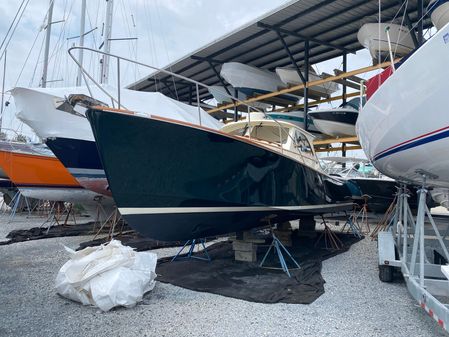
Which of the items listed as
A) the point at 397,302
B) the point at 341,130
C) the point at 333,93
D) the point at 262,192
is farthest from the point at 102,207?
the point at 333,93

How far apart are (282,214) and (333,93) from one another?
38.3 feet

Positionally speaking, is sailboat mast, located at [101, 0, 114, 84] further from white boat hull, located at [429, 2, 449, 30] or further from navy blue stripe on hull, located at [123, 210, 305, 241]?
white boat hull, located at [429, 2, 449, 30]

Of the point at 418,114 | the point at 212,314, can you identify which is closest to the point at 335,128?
the point at 418,114

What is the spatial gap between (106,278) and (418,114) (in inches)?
115

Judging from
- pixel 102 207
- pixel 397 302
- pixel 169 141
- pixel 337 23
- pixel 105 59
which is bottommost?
pixel 397 302

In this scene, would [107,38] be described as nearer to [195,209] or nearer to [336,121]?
[336,121]

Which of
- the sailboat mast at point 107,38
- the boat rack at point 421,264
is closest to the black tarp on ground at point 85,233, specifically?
the boat rack at point 421,264

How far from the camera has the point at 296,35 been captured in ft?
38.2

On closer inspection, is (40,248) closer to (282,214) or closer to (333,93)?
(282,214)

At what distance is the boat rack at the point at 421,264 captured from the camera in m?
2.72

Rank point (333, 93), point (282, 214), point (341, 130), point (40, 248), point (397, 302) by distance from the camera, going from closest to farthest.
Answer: point (397, 302) < point (282, 214) < point (40, 248) < point (341, 130) < point (333, 93)

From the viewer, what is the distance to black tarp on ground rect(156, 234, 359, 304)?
12.3 feet

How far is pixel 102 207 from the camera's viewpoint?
8.27 meters

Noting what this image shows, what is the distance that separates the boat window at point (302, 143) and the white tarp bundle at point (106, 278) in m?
3.13
